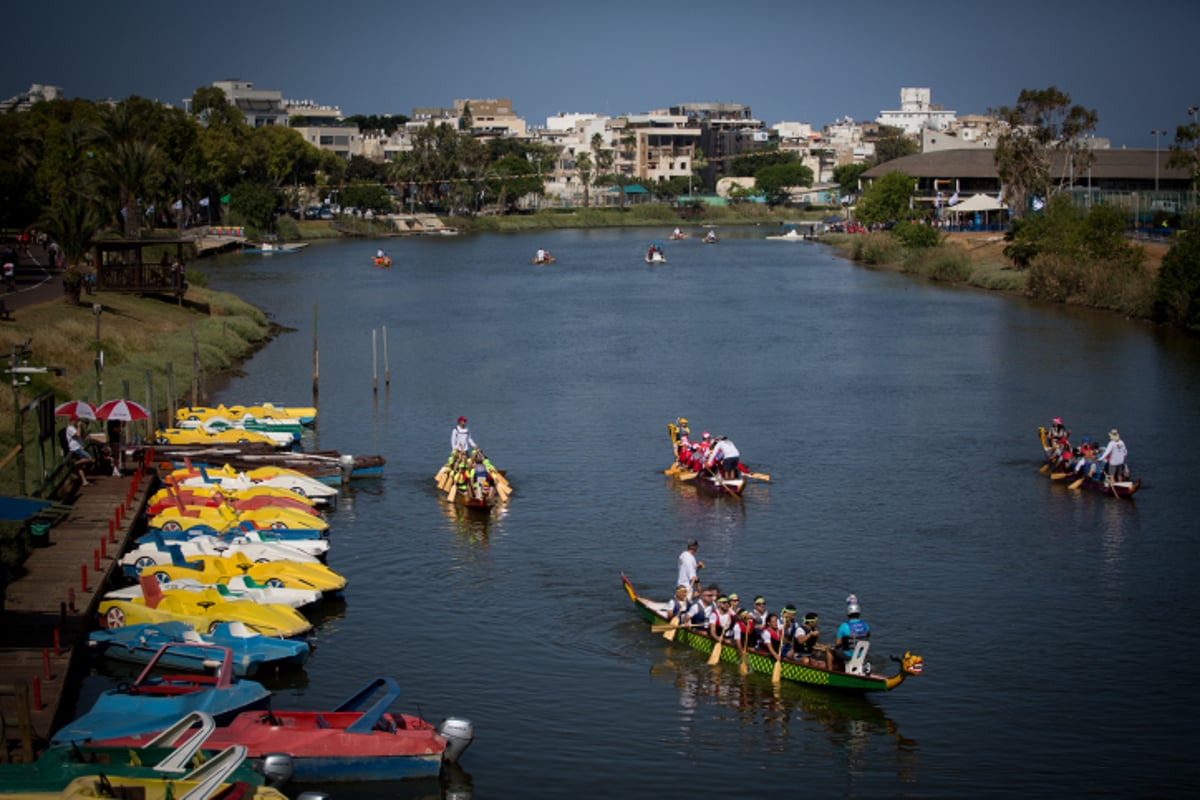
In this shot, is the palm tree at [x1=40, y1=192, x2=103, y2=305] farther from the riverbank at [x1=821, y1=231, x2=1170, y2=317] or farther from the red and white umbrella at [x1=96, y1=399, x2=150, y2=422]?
the riverbank at [x1=821, y1=231, x2=1170, y2=317]

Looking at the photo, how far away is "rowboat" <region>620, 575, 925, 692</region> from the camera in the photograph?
25016 mm

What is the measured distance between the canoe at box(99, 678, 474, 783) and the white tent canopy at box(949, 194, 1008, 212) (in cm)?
10543

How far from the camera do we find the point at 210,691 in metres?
23.3

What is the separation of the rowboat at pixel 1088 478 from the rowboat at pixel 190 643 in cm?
2550

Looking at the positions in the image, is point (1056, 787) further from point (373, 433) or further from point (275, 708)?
point (373, 433)

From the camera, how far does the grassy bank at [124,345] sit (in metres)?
42.6

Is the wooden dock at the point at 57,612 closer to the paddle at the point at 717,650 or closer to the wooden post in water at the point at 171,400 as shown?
the wooden post in water at the point at 171,400

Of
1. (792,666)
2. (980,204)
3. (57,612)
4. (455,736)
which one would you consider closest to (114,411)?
(57,612)

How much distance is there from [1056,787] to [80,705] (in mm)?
17558

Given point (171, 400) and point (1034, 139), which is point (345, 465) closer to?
point (171, 400)

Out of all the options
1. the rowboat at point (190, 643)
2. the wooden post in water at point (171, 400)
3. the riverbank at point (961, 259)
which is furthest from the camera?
the riverbank at point (961, 259)

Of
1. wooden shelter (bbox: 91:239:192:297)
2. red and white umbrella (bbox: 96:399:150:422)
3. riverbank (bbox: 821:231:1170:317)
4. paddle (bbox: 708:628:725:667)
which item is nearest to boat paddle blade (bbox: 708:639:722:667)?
paddle (bbox: 708:628:725:667)

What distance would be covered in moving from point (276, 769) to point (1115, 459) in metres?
28.5

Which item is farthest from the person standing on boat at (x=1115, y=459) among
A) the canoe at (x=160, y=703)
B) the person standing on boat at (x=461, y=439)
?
the canoe at (x=160, y=703)
